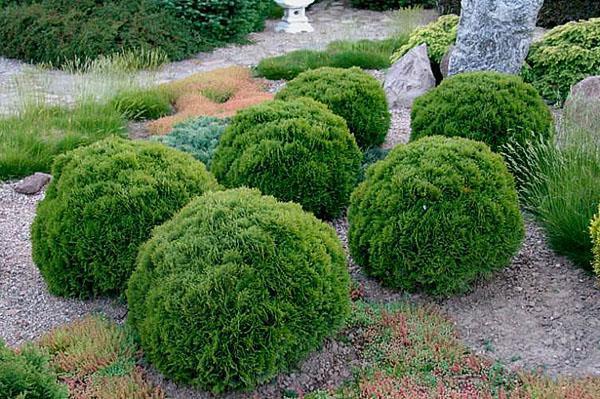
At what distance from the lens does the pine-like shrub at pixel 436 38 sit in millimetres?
8914

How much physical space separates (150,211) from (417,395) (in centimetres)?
184

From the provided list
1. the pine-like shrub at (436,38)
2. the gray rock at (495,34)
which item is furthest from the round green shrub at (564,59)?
the pine-like shrub at (436,38)

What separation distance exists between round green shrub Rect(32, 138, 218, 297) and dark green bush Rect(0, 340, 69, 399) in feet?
3.92

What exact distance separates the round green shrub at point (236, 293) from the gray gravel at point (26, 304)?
2.41 ft

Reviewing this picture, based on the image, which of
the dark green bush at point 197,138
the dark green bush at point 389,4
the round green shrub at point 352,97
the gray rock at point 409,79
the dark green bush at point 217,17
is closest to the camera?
the dark green bush at point 197,138

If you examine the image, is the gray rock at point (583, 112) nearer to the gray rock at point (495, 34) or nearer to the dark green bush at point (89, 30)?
the gray rock at point (495, 34)

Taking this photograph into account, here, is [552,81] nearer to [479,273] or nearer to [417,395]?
[479,273]

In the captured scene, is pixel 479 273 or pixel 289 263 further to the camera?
pixel 479 273

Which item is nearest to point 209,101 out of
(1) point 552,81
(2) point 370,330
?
(1) point 552,81

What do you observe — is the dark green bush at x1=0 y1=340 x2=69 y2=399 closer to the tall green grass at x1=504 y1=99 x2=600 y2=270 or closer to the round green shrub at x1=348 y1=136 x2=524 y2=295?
the round green shrub at x1=348 y1=136 x2=524 y2=295

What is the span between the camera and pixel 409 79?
8.43m

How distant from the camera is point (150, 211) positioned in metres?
4.44

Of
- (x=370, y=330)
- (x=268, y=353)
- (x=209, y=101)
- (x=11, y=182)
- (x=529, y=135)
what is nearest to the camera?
(x=268, y=353)

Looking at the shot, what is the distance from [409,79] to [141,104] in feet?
9.57
